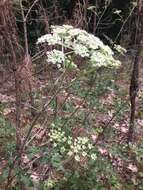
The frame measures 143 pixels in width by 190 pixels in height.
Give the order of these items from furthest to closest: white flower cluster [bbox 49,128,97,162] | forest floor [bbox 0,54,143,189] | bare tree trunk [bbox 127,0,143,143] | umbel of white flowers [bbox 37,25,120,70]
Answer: bare tree trunk [bbox 127,0,143,143] < forest floor [bbox 0,54,143,189] < white flower cluster [bbox 49,128,97,162] < umbel of white flowers [bbox 37,25,120,70]

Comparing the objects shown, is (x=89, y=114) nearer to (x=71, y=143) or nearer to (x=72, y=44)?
(x=71, y=143)

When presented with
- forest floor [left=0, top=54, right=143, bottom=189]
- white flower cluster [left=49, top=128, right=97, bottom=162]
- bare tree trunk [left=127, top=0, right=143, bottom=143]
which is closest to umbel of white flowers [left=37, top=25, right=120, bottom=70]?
white flower cluster [left=49, top=128, right=97, bottom=162]

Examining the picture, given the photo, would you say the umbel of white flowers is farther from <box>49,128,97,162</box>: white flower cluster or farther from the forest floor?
the forest floor

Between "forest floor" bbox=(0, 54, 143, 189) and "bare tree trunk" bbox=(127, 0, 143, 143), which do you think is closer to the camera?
"forest floor" bbox=(0, 54, 143, 189)


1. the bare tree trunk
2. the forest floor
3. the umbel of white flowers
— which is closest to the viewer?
the umbel of white flowers

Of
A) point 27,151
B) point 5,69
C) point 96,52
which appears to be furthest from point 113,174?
point 5,69

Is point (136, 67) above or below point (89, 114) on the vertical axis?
above

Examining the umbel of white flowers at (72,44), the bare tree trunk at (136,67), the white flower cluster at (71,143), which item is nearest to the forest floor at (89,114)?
the bare tree trunk at (136,67)

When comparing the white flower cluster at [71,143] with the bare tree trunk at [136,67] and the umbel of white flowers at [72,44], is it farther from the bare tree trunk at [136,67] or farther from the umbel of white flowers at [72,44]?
the bare tree trunk at [136,67]

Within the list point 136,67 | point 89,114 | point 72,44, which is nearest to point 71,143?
point 72,44

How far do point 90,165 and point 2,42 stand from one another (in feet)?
8.11

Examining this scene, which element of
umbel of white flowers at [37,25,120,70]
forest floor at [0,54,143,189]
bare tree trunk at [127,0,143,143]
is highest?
umbel of white flowers at [37,25,120,70]

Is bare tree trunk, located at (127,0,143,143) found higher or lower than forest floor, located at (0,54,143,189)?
higher

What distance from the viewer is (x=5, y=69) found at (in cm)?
698
